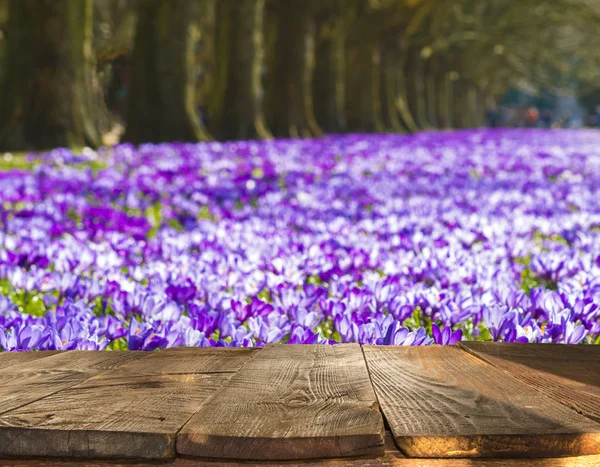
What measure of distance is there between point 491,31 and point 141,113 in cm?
2333

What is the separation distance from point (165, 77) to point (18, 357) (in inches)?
673

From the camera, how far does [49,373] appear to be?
2.17 m

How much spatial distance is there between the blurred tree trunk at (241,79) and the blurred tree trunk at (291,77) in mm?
2507

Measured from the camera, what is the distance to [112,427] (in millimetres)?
1638

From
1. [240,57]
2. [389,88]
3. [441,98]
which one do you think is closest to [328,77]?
[240,57]

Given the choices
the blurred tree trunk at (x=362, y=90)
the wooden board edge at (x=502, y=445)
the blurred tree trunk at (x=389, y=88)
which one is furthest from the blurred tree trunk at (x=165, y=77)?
the blurred tree trunk at (x=389, y=88)

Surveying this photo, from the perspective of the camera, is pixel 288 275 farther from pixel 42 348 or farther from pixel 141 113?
pixel 141 113

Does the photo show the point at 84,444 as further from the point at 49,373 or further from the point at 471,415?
the point at 471,415

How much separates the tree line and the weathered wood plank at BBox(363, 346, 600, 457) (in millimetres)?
14511

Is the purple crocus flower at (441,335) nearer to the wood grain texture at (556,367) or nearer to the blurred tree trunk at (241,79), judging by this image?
the wood grain texture at (556,367)

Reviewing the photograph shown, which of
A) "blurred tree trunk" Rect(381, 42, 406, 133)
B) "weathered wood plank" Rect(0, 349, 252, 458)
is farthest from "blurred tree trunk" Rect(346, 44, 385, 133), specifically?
"weathered wood plank" Rect(0, 349, 252, 458)

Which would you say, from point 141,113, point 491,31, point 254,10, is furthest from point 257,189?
point 491,31

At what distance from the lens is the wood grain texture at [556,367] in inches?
75.8

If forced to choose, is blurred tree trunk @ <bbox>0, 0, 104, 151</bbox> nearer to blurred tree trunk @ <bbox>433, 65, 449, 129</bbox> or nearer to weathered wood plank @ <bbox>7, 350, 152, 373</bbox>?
weathered wood plank @ <bbox>7, 350, 152, 373</bbox>
